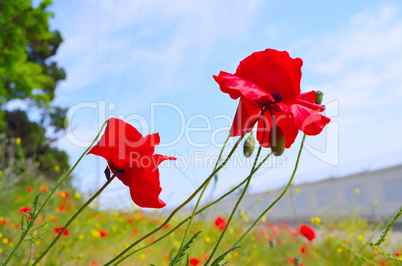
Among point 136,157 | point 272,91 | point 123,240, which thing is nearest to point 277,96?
point 272,91

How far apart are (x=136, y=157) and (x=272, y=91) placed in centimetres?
28

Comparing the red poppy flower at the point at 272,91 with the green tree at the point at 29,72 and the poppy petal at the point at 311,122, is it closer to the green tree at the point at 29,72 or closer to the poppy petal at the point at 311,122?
the poppy petal at the point at 311,122

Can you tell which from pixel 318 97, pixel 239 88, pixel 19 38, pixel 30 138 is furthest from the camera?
pixel 30 138

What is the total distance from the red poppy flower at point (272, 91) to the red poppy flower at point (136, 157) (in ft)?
0.50

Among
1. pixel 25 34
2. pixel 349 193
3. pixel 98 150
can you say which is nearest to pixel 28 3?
pixel 25 34

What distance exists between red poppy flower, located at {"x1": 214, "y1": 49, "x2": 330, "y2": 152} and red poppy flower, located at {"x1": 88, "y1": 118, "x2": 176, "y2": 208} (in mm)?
152

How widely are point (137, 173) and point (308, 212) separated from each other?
12186mm

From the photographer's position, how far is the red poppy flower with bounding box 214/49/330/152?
2.00 feet

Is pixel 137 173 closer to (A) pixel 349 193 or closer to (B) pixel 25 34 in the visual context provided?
(B) pixel 25 34

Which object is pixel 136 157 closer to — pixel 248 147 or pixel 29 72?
pixel 248 147

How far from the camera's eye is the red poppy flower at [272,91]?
2.00ft

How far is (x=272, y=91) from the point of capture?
26.3 inches

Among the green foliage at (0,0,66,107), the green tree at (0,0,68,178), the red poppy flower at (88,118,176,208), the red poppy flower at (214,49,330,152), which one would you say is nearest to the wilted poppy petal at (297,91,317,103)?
the red poppy flower at (214,49,330,152)

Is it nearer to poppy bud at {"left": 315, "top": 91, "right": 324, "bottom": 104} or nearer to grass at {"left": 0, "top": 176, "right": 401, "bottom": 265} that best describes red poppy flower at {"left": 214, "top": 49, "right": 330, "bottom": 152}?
poppy bud at {"left": 315, "top": 91, "right": 324, "bottom": 104}
